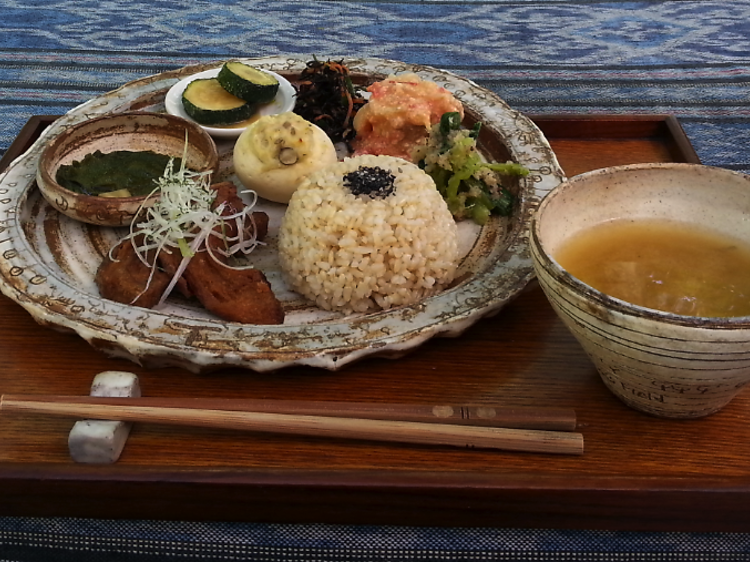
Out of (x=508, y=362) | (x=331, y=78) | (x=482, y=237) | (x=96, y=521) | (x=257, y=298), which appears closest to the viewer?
(x=96, y=521)

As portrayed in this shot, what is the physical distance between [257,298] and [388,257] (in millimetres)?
439

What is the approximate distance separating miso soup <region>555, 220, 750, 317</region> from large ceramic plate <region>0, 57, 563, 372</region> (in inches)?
11.1

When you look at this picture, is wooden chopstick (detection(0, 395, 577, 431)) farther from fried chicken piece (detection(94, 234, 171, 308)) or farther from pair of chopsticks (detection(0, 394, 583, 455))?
fried chicken piece (detection(94, 234, 171, 308))

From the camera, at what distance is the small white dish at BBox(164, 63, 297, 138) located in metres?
3.08

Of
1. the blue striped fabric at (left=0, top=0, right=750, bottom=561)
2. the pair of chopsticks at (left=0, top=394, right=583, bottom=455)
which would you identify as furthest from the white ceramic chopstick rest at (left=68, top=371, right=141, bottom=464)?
the blue striped fabric at (left=0, top=0, right=750, bottom=561)

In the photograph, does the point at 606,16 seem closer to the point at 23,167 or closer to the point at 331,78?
the point at 331,78

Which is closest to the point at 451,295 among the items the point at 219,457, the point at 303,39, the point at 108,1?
the point at 219,457

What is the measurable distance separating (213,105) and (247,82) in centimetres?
18

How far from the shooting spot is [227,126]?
123 inches

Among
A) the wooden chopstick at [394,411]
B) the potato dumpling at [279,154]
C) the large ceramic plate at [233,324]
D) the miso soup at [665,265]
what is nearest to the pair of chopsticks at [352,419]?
the wooden chopstick at [394,411]

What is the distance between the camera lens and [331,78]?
3275 millimetres

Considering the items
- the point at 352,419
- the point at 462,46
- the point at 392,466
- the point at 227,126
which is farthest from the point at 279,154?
the point at 462,46

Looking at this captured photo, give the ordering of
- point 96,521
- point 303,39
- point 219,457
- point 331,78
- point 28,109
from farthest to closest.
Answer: point 303,39, point 28,109, point 331,78, point 96,521, point 219,457

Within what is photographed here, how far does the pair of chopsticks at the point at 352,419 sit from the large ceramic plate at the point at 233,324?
0.52ft
